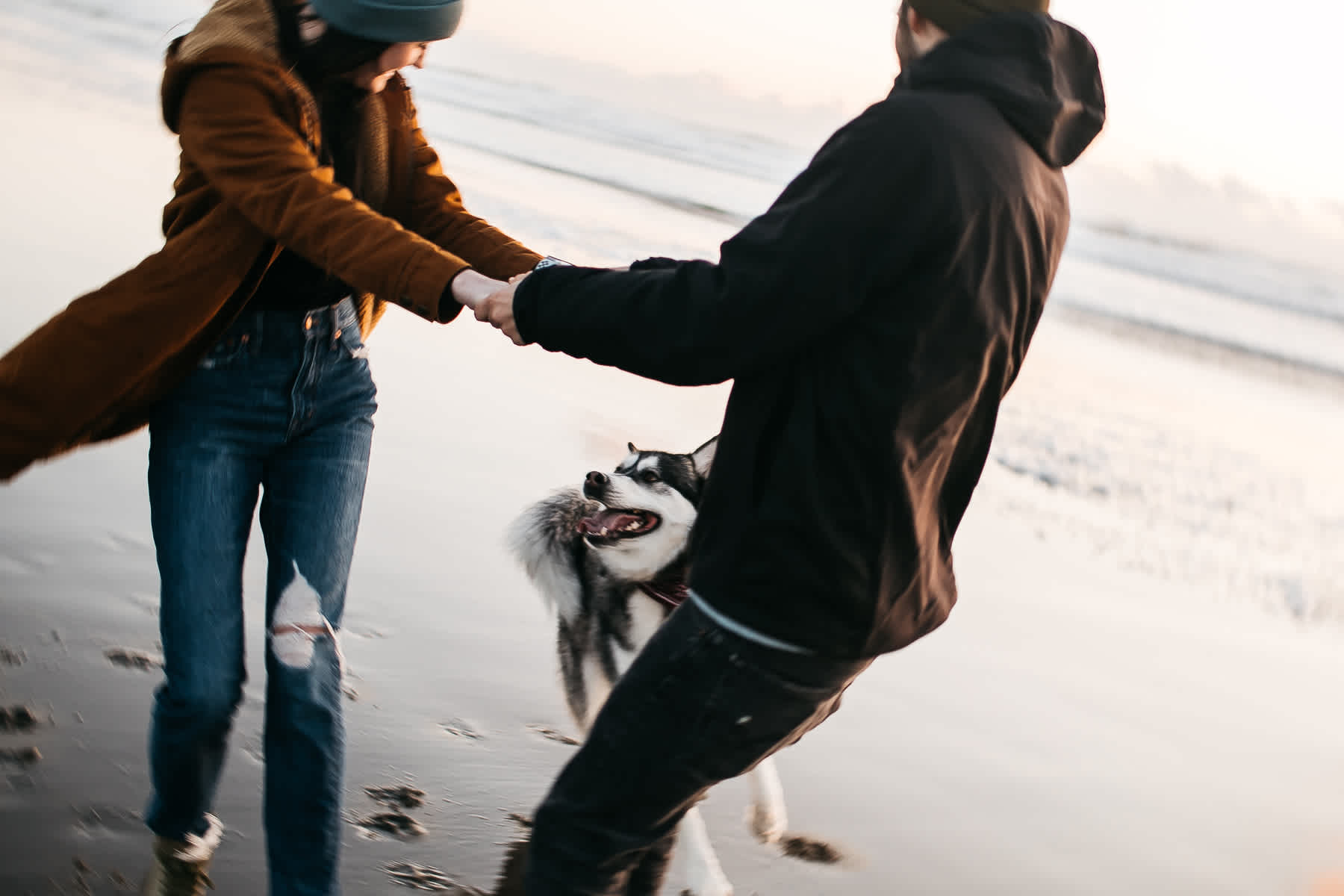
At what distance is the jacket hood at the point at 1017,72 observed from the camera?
146cm

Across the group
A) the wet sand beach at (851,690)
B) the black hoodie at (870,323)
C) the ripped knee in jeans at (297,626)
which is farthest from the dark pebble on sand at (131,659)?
the black hoodie at (870,323)

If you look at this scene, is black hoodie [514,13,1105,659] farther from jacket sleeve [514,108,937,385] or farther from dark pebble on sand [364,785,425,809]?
dark pebble on sand [364,785,425,809]

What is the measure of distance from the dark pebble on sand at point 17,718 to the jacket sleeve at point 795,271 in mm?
1860

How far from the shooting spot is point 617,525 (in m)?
2.82

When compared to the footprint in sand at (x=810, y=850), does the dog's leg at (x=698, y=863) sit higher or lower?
higher

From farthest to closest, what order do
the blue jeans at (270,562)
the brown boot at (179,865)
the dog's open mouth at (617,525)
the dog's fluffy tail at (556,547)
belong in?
1. the dog's fluffy tail at (556,547)
2. the dog's open mouth at (617,525)
3. the brown boot at (179,865)
4. the blue jeans at (270,562)

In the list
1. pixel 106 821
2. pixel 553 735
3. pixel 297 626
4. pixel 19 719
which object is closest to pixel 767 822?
pixel 553 735

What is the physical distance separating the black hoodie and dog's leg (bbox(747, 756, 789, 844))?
1356 mm

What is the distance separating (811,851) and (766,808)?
16 centimetres

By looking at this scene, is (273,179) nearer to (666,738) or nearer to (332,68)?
(332,68)

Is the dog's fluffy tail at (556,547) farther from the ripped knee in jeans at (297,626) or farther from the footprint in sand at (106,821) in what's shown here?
the footprint in sand at (106,821)

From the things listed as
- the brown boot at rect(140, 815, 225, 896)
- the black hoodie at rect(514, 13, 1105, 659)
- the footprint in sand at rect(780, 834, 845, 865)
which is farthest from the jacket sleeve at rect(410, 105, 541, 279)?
the footprint in sand at rect(780, 834, 845, 865)

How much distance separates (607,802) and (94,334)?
42.9 inches

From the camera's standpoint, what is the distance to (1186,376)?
7984mm
